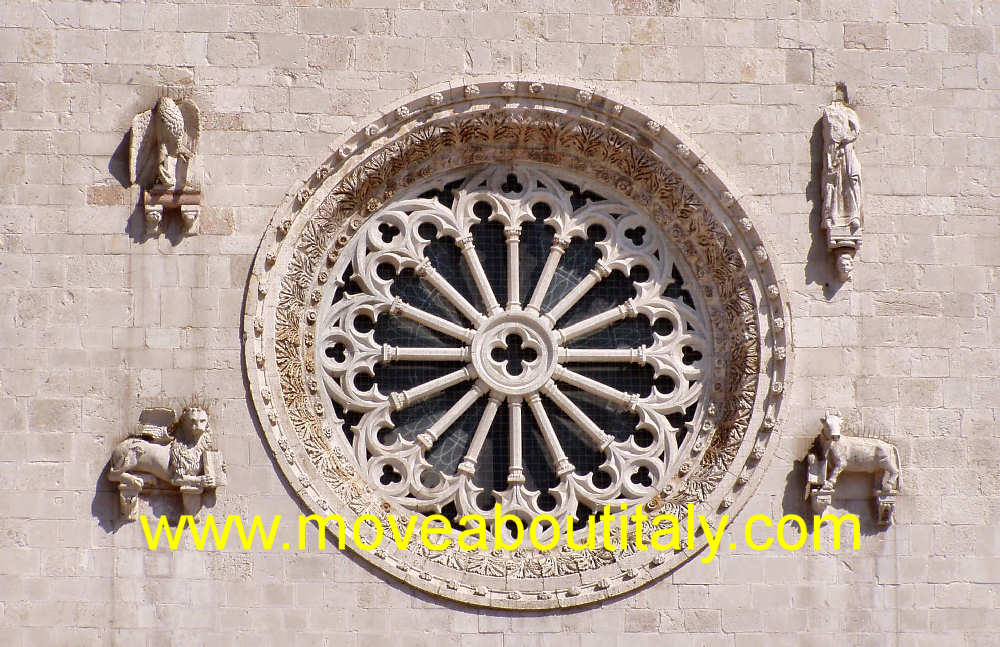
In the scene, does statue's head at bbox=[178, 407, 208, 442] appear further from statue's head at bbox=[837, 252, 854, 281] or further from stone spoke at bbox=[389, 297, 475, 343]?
statue's head at bbox=[837, 252, 854, 281]

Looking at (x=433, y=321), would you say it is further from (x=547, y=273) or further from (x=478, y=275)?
(x=547, y=273)

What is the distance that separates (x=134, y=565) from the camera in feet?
59.6

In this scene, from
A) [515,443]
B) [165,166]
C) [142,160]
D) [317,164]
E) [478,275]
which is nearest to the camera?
[165,166]

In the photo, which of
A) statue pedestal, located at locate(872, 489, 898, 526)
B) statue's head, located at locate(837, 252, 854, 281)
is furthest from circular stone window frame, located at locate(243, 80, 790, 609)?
statue pedestal, located at locate(872, 489, 898, 526)

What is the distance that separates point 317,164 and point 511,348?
2.47 metres

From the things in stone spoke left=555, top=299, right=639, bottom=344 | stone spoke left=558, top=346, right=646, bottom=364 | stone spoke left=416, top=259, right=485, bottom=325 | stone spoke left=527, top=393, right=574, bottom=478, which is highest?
stone spoke left=416, top=259, right=485, bottom=325

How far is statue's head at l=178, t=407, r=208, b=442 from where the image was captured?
1822cm

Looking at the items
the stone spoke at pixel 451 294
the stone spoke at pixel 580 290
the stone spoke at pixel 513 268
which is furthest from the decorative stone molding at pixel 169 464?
the stone spoke at pixel 580 290

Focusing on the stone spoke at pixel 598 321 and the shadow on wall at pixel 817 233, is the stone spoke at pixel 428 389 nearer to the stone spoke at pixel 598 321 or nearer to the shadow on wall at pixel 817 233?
the stone spoke at pixel 598 321

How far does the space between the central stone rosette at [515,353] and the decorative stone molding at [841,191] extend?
2.72 meters

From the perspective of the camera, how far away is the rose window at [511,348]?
19.3m

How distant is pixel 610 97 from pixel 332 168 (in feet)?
8.61

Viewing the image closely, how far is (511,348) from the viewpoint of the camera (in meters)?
19.6

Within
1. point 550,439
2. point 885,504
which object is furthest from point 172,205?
point 885,504
